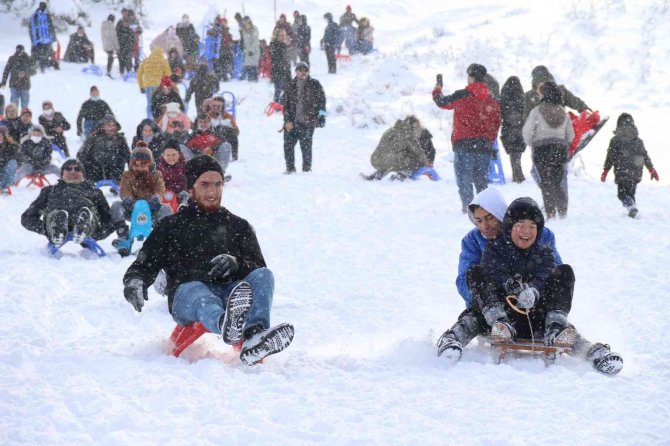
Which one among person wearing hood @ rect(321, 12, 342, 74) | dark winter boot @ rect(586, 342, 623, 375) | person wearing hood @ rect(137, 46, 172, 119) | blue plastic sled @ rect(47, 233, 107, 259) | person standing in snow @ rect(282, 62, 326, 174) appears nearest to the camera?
dark winter boot @ rect(586, 342, 623, 375)

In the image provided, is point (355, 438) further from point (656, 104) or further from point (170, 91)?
point (656, 104)

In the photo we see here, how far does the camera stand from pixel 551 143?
8555 mm

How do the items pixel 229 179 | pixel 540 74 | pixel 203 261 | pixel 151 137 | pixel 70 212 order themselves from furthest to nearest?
pixel 229 179 < pixel 540 74 < pixel 151 137 < pixel 70 212 < pixel 203 261

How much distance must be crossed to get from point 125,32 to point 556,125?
1416 centimetres

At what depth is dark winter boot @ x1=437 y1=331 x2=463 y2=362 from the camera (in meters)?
4.05

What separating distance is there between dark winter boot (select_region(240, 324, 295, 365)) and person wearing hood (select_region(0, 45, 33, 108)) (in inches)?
585

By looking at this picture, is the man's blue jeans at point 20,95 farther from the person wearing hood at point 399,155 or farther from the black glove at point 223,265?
the black glove at point 223,265

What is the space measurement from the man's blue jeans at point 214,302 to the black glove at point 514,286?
114cm

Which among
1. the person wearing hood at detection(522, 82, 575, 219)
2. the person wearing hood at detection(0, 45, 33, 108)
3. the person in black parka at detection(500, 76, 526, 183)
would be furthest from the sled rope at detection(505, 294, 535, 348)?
the person wearing hood at detection(0, 45, 33, 108)

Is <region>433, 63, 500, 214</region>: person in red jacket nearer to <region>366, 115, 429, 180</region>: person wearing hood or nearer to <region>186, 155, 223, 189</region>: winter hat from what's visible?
<region>366, 115, 429, 180</region>: person wearing hood

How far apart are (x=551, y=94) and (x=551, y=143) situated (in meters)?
0.52

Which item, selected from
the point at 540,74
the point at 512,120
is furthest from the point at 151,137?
the point at 540,74

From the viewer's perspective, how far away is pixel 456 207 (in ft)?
32.4

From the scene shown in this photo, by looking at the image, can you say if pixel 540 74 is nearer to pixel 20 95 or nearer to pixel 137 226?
pixel 137 226
